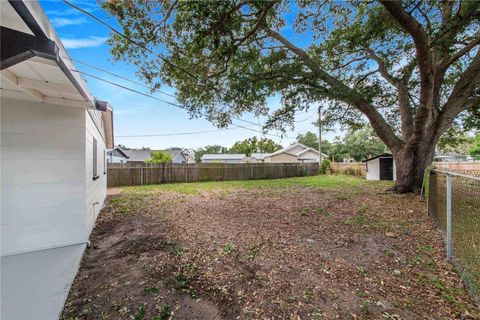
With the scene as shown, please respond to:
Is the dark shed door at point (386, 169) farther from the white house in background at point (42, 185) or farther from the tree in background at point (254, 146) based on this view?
the tree in background at point (254, 146)

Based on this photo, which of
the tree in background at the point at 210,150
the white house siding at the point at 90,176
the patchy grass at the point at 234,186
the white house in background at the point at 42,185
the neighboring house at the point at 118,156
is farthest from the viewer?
the tree in background at the point at 210,150

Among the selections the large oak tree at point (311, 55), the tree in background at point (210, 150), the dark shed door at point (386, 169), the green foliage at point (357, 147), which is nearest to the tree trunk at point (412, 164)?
the large oak tree at point (311, 55)

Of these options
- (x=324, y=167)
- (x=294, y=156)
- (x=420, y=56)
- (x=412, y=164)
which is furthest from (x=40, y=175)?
(x=294, y=156)

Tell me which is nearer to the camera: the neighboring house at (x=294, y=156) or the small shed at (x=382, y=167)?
the small shed at (x=382, y=167)

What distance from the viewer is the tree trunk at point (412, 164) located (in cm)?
702

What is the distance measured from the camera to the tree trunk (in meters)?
7.02

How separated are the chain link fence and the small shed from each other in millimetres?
11951

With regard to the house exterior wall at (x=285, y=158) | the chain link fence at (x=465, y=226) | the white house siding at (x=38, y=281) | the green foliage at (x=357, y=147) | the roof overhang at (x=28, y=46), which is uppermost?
the green foliage at (x=357, y=147)

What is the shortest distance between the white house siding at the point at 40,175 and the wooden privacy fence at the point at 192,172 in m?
9.27

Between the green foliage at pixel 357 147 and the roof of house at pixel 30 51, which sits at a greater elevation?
the green foliage at pixel 357 147

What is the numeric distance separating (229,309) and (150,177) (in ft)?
39.5

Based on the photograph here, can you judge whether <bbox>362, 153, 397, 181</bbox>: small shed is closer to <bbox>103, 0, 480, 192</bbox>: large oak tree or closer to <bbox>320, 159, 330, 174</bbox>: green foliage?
<bbox>320, 159, 330, 174</bbox>: green foliage

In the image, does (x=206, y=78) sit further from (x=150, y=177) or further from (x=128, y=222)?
(x=150, y=177)

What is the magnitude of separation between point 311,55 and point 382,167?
10698 mm
